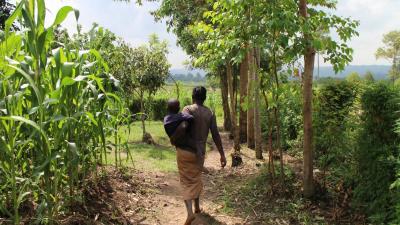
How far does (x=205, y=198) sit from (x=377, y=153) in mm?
3065

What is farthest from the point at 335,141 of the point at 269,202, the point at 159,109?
the point at 159,109

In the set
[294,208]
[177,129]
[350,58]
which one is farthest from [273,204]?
[350,58]

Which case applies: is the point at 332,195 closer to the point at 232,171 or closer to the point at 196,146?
the point at 196,146

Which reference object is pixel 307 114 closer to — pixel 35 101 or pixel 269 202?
pixel 269 202

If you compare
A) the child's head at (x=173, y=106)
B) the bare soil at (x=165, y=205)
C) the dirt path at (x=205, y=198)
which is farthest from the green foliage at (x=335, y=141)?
the child's head at (x=173, y=106)

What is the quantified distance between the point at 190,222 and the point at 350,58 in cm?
313

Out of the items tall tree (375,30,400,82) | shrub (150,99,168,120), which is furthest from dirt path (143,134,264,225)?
tall tree (375,30,400,82)

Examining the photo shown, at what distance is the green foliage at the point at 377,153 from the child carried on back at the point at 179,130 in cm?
216

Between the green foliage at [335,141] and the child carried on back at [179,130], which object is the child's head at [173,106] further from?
the green foliage at [335,141]

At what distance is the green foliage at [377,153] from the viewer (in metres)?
4.31

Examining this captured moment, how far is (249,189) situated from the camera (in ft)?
21.2

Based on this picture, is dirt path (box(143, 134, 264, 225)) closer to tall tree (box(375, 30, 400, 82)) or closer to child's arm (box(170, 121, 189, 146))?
child's arm (box(170, 121, 189, 146))

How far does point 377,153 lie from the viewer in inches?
180

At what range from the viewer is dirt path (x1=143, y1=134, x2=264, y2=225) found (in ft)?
18.1
